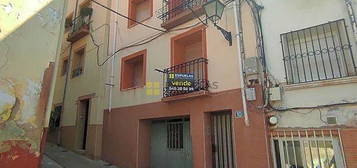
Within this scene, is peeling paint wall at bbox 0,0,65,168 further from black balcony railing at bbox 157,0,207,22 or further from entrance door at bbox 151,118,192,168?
entrance door at bbox 151,118,192,168

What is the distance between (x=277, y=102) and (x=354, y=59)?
1794mm

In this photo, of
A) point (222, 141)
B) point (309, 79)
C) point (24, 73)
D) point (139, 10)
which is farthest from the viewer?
point (139, 10)

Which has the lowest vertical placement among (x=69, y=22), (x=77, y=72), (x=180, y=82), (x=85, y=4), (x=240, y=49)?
(x=180, y=82)

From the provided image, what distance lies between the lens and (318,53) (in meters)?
6.17

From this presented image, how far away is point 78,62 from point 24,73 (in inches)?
353

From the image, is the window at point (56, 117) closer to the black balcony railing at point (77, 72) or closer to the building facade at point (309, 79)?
the black balcony railing at point (77, 72)

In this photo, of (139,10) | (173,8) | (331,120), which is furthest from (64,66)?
(331,120)

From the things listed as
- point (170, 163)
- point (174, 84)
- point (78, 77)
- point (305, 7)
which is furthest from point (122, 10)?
point (305, 7)

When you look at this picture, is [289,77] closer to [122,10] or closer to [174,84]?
[174,84]

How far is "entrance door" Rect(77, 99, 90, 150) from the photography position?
39.7 ft

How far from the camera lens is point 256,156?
633 cm

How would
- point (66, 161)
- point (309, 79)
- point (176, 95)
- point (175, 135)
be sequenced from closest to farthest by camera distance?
point (309, 79) → point (176, 95) → point (175, 135) → point (66, 161)

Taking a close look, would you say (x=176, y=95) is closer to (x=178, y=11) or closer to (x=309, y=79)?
(x=178, y=11)

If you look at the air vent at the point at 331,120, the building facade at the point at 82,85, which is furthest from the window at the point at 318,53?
the building facade at the point at 82,85
